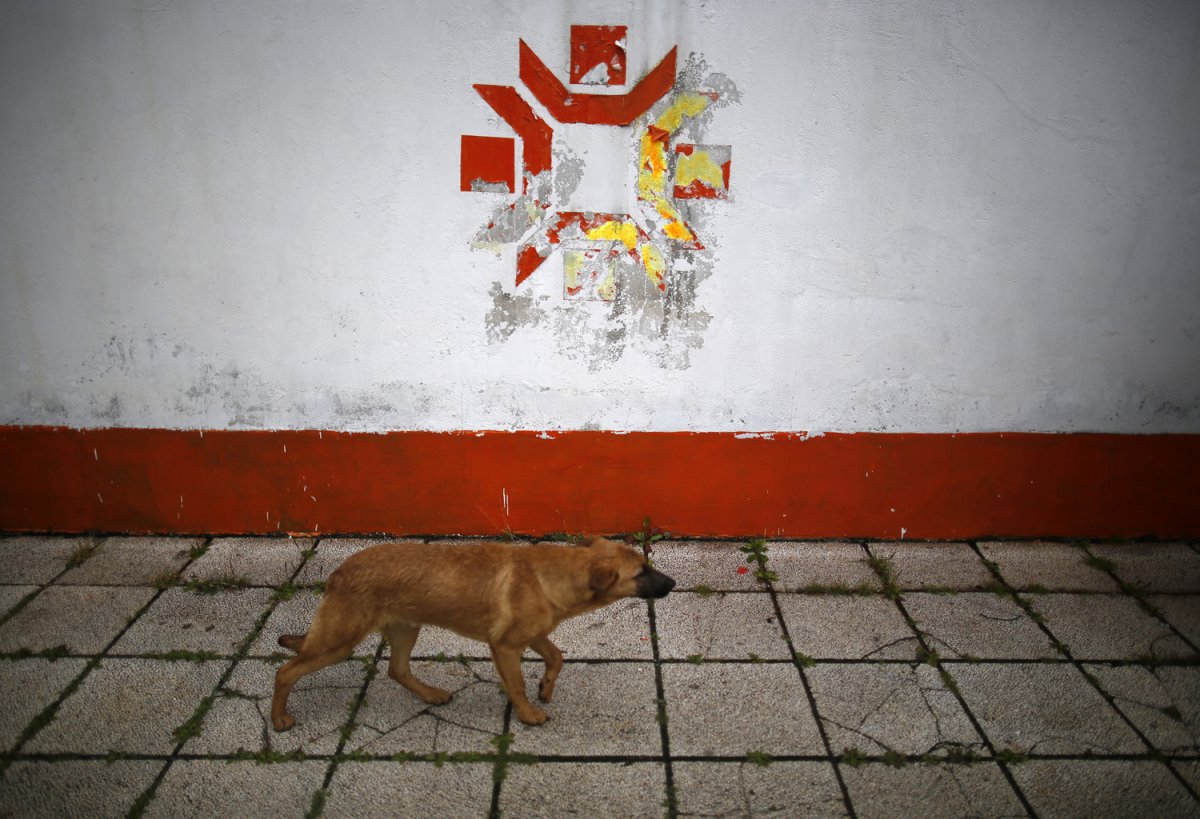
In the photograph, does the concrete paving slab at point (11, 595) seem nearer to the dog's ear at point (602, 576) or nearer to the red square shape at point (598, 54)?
the dog's ear at point (602, 576)

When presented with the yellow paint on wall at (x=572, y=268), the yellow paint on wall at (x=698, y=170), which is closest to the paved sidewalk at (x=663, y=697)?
the yellow paint on wall at (x=572, y=268)

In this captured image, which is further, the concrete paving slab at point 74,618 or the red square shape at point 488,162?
the red square shape at point 488,162

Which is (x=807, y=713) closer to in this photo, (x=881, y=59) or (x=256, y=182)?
(x=881, y=59)

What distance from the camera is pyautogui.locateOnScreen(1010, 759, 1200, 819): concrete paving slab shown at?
9.53ft

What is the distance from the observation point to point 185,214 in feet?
14.4

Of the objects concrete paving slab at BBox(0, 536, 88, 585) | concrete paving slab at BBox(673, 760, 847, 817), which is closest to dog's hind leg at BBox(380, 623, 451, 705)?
concrete paving slab at BBox(673, 760, 847, 817)

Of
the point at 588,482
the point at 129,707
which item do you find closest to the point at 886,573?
the point at 588,482

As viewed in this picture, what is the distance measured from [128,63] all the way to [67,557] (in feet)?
9.80

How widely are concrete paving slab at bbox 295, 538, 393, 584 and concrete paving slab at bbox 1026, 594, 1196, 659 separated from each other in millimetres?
3845

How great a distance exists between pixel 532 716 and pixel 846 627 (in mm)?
1834

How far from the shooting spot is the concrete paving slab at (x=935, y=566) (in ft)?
14.6

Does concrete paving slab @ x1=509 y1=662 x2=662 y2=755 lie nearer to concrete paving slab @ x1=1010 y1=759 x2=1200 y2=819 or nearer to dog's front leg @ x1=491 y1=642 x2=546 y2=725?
dog's front leg @ x1=491 y1=642 x2=546 y2=725

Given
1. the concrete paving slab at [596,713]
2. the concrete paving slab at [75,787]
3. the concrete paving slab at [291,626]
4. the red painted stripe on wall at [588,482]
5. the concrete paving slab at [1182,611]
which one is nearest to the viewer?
the concrete paving slab at [75,787]

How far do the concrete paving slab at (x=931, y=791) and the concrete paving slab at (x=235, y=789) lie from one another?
2.22 m
